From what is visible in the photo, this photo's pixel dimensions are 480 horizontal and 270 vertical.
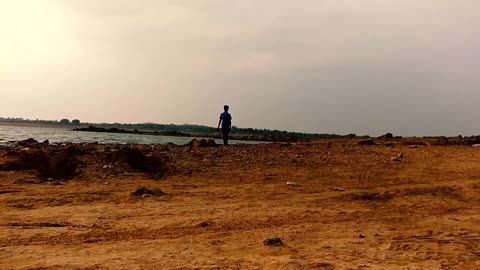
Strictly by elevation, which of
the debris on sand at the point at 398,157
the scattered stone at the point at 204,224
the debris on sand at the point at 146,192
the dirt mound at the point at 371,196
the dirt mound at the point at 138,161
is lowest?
the scattered stone at the point at 204,224

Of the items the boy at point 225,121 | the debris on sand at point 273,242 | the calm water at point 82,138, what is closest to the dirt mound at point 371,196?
the debris on sand at point 273,242

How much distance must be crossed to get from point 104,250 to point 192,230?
4.34ft

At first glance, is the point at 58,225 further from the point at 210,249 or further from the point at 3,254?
the point at 210,249

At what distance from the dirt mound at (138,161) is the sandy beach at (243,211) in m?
0.03

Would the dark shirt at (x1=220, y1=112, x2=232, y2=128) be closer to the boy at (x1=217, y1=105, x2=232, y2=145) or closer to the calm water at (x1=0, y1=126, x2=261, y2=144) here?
the boy at (x1=217, y1=105, x2=232, y2=145)

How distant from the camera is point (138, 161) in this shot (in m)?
11.6

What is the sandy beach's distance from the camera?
Result: 17.3 feet

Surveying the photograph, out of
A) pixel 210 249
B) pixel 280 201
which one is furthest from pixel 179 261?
pixel 280 201

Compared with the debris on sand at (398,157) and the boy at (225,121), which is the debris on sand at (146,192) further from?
the boy at (225,121)

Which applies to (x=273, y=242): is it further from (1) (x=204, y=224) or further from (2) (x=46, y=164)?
(2) (x=46, y=164)

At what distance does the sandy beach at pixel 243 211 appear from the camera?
5.26m

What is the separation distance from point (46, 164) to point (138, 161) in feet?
6.63

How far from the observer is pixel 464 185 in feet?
32.4

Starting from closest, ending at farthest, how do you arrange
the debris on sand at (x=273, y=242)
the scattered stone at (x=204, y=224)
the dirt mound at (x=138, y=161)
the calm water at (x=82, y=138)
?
1. the debris on sand at (x=273, y=242)
2. the scattered stone at (x=204, y=224)
3. the dirt mound at (x=138, y=161)
4. the calm water at (x=82, y=138)
